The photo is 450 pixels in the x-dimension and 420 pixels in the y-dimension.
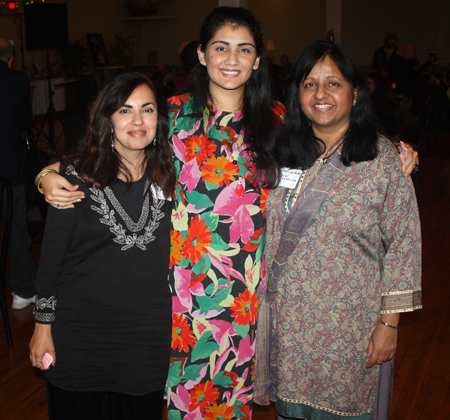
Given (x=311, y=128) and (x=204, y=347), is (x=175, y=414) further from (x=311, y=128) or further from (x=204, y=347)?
(x=311, y=128)

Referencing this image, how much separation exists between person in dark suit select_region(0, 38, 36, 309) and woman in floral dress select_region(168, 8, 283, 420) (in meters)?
1.89

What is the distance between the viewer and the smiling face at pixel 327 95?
1564 millimetres

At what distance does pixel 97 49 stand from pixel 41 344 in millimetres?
12323

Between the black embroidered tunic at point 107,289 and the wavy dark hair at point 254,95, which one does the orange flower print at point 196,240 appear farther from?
the wavy dark hair at point 254,95

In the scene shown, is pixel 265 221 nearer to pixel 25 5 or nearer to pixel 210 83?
pixel 210 83

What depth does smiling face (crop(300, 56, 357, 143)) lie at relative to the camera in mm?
1564

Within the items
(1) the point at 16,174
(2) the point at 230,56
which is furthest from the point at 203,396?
(1) the point at 16,174

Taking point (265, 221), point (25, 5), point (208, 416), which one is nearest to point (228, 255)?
point (265, 221)

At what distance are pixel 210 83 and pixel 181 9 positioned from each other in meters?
13.5

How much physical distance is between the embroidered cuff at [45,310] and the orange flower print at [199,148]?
0.67m

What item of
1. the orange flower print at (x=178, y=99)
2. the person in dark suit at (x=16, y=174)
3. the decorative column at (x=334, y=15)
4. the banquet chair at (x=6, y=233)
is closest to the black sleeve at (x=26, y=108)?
the person in dark suit at (x=16, y=174)

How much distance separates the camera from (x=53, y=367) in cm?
155

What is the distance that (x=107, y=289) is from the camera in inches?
60.2

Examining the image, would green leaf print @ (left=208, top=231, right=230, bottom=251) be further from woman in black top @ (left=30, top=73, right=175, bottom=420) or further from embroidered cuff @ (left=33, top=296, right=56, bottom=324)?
embroidered cuff @ (left=33, top=296, right=56, bottom=324)
